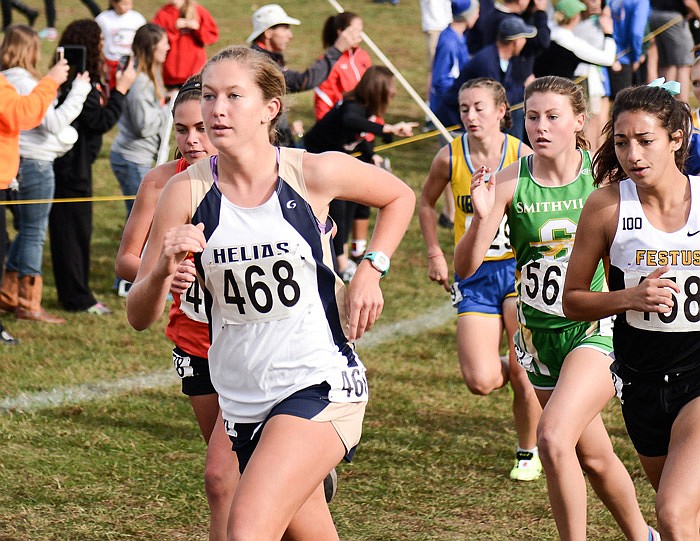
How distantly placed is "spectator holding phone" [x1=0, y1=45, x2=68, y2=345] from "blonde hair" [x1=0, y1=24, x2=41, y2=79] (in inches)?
15.9

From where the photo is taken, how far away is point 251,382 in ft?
11.8

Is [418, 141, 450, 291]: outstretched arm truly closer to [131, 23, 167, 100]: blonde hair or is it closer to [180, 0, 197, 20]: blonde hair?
[131, 23, 167, 100]: blonde hair

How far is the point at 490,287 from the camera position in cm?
615

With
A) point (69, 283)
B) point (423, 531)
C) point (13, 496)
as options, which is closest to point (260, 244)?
point (423, 531)

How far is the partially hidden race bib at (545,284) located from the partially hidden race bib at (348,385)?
4.88 feet

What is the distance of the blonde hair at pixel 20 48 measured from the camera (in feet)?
27.3

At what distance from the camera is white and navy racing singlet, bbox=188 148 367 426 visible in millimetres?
3516

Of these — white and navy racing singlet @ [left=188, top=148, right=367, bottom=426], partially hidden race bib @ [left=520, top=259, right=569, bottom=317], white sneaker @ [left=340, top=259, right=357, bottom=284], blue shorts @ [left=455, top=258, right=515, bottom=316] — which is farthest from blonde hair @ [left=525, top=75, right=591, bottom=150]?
white sneaker @ [left=340, top=259, right=357, bottom=284]

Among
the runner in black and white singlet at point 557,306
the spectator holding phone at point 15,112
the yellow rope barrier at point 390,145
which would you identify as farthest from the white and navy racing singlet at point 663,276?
the spectator holding phone at point 15,112

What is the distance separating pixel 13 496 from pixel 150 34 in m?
4.87

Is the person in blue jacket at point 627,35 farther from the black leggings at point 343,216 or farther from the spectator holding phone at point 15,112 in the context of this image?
the spectator holding phone at point 15,112

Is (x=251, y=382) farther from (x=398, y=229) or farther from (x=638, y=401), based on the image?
(x=638, y=401)

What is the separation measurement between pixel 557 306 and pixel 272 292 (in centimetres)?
180

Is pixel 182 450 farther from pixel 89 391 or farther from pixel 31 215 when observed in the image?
pixel 31 215
